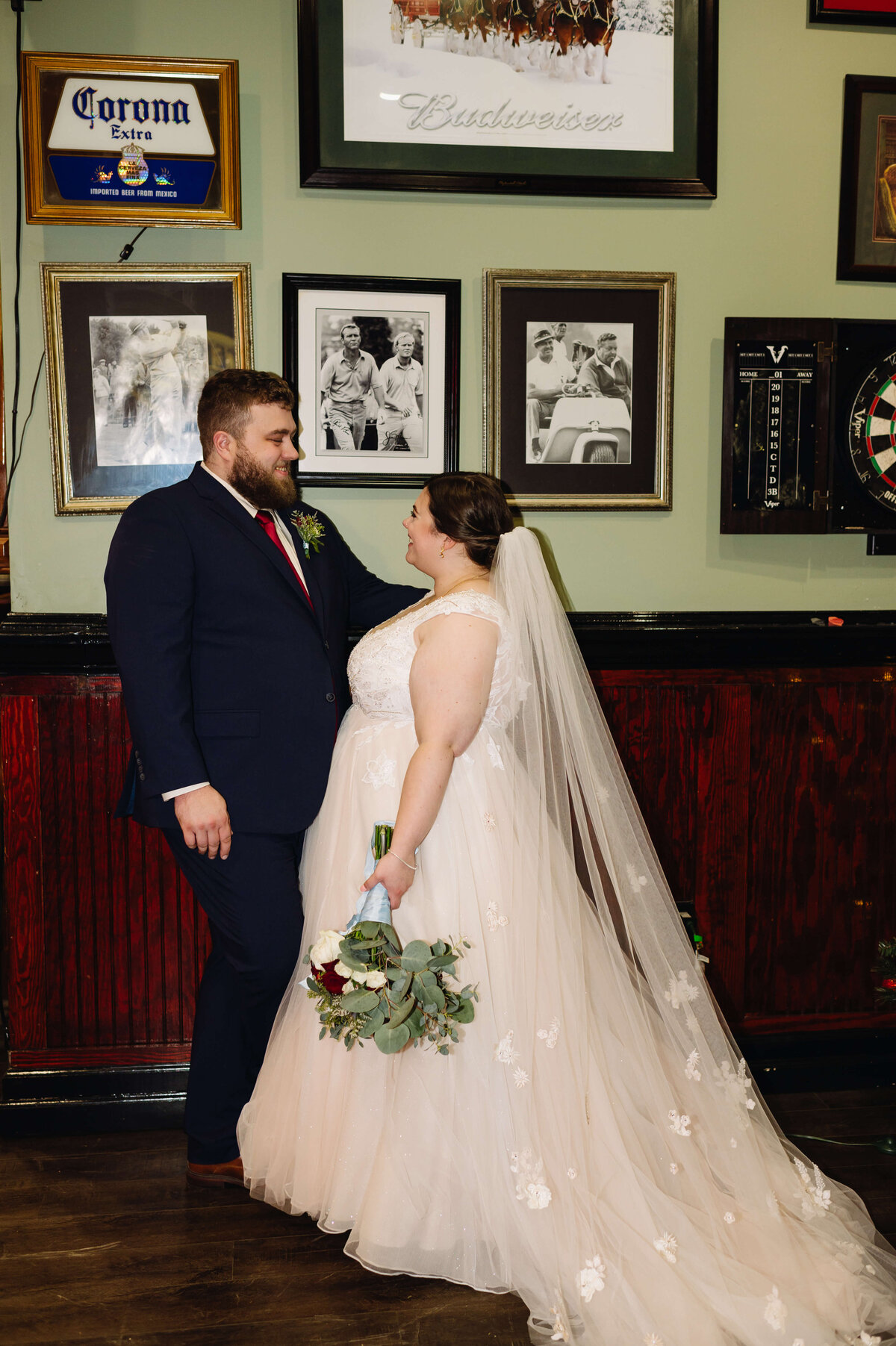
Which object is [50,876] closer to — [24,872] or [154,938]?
[24,872]

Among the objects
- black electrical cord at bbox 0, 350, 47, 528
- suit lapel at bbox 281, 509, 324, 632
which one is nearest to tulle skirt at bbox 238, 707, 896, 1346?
suit lapel at bbox 281, 509, 324, 632

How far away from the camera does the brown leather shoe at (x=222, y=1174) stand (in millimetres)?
2469

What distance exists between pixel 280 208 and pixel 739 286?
1322mm

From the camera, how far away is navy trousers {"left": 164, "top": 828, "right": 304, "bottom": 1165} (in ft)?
7.64

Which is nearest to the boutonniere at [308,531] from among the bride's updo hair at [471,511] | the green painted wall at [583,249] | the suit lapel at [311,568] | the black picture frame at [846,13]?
the suit lapel at [311,568]

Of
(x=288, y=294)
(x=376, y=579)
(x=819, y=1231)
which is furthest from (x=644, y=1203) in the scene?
(x=288, y=294)

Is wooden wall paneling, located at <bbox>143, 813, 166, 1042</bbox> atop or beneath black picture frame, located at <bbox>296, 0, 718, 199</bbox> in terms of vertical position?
beneath

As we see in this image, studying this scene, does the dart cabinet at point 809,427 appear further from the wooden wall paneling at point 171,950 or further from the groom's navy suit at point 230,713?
the wooden wall paneling at point 171,950

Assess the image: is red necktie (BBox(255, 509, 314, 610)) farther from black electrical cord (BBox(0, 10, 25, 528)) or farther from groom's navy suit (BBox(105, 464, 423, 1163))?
black electrical cord (BBox(0, 10, 25, 528))

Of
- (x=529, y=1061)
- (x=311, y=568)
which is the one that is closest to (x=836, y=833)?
(x=529, y=1061)

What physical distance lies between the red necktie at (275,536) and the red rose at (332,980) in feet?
2.89

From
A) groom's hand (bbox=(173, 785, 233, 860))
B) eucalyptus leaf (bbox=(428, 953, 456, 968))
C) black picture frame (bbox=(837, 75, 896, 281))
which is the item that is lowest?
eucalyptus leaf (bbox=(428, 953, 456, 968))

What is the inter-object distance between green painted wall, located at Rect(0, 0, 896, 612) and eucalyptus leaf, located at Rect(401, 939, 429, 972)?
3.97 ft

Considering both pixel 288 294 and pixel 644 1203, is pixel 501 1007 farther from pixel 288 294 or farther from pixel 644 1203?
pixel 288 294
